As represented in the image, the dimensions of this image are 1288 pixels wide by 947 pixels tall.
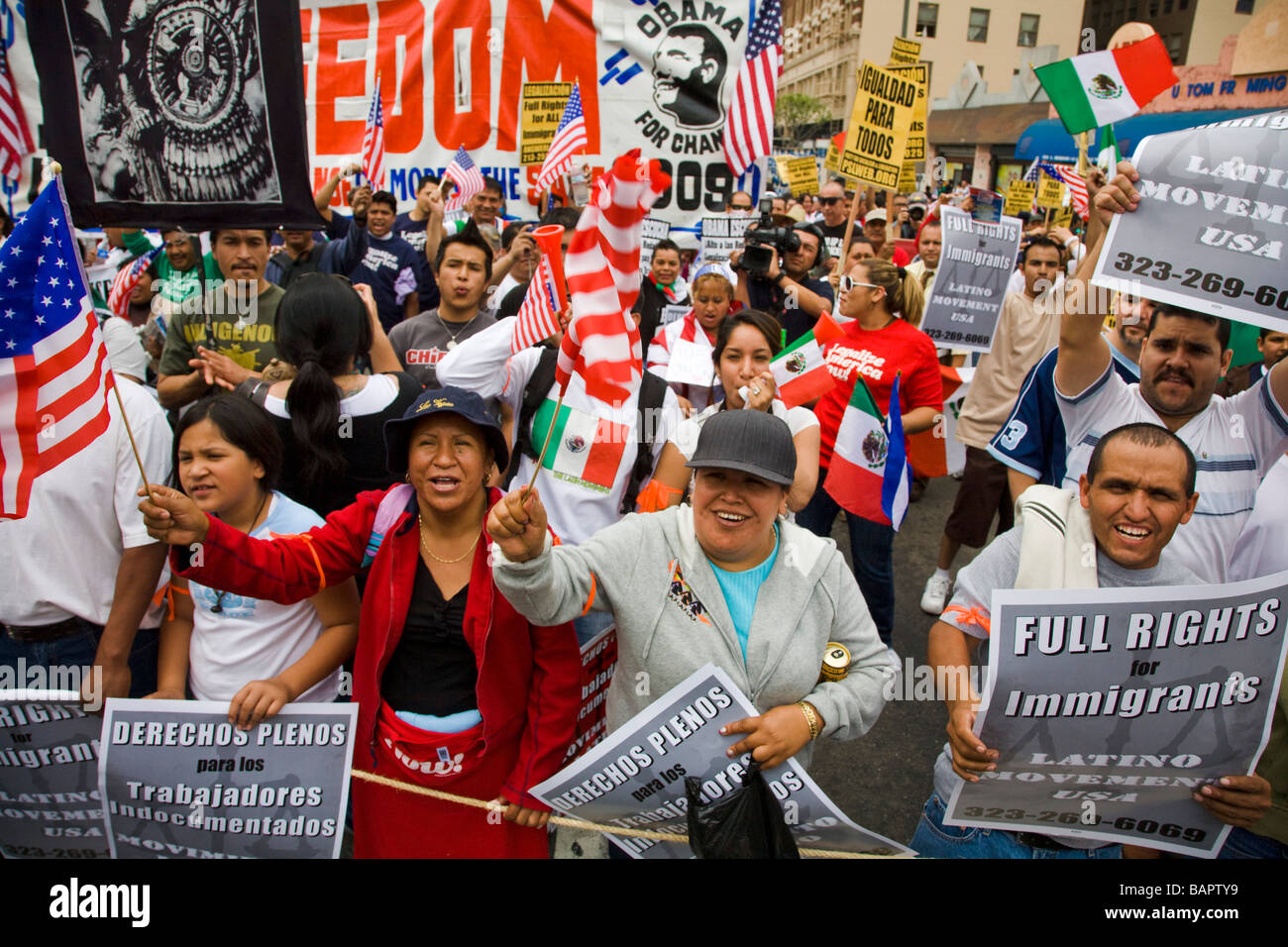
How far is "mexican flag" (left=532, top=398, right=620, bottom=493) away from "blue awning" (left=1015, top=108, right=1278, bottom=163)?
14.0m

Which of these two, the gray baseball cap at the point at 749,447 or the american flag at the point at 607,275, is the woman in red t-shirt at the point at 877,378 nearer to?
the gray baseball cap at the point at 749,447

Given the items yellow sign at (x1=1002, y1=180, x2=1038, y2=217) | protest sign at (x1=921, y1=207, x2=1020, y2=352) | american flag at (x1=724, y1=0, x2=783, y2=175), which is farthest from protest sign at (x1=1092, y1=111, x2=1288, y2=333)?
yellow sign at (x1=1002, y1=180, x2=1038, y2=217)

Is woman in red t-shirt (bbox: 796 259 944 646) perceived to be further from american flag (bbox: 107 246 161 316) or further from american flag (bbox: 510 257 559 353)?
american flag (bbox: 107 246 161 316)

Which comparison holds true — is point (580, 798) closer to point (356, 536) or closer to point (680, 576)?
point (680, 576)

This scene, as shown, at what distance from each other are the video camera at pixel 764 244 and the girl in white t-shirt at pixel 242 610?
3804mm

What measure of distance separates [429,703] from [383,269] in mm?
4702

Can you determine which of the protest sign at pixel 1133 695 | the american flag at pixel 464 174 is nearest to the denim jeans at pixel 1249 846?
the protest sign at pixel 1133 695

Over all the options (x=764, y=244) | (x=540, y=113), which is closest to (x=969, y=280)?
(x=764, y=244)

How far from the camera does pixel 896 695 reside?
4.66 metres

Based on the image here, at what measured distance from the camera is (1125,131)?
70.3ft

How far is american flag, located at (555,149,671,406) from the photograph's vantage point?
91.0 inches

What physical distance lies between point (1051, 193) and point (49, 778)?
1198cm

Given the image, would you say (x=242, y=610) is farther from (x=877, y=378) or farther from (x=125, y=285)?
(x=125, y=285)

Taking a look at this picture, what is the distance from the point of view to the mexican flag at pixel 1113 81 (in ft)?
11.0
